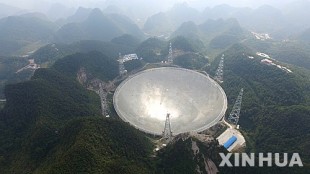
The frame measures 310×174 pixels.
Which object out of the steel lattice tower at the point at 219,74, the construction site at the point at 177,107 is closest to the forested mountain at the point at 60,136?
the construction site at the point at 177,107

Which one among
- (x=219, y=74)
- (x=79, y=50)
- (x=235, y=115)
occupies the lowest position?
(x=235, y=115)

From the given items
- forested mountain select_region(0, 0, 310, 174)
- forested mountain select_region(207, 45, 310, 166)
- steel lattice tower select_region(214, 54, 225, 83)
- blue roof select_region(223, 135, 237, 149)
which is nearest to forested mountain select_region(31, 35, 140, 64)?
forested mountain select_region(0, 0, 310, 174)

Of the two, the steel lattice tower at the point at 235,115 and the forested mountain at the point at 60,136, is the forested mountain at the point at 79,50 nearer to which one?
the forested mountain at the point at 60,136

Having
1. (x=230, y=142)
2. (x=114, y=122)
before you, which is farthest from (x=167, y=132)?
(x=230, y=142)

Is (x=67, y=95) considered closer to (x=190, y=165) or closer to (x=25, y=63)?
(x=190, y=165)

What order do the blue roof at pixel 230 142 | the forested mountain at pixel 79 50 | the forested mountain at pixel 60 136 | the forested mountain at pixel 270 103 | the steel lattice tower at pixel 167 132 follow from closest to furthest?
the forested mountain at pixel 60 136
the forested mountain at pixel 270 103
the steel lattice tower at pixel 167 132
the blue roof at pixel 230 142
the forested mountain at pixel 79 50

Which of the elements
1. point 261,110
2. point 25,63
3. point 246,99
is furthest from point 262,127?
point 25,63

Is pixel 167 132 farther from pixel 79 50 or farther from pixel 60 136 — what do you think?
pixel 79 50

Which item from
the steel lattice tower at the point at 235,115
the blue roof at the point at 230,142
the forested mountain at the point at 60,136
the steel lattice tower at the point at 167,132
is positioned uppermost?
the forested mountain at the point at 60,136

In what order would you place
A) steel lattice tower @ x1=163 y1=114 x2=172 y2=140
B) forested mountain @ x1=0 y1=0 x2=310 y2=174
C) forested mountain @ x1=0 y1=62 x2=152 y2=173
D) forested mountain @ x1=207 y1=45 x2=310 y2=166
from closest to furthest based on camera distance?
1. forested mountain @ x1=0 y1=62 x2=152 y2=173
2. forested mountain @ x1=0 y1=0 x2=310 y2=174
3. forested mountain @ x1=207 y1=45 x2=310 y2=166
4. steel lattice tower @ x1=163 y1=114 x2=172 y2=140

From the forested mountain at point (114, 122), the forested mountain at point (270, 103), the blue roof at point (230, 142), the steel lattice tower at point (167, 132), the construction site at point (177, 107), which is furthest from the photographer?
the construction site at point (177, 107)

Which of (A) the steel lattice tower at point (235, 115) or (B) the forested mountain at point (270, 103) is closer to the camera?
(B) the forested mountain at point (270, 103)

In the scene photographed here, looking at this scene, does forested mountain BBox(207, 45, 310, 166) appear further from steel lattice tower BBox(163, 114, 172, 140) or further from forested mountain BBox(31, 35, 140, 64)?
forested mountain BBox(31, 35, 140, 64)
